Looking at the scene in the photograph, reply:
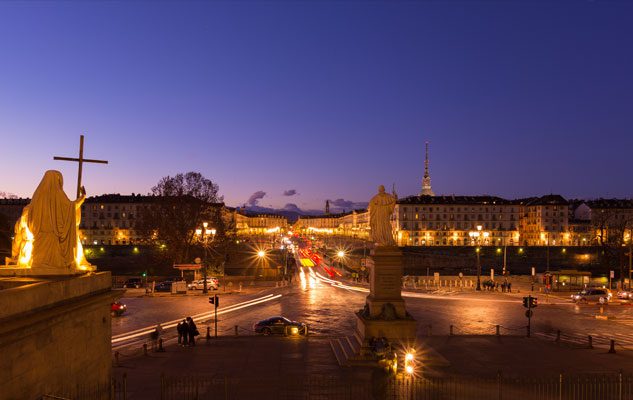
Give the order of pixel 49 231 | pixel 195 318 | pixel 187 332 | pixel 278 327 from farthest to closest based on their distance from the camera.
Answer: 1. pixel 195 318
2. pixel 278 327
3. pixel 187 332
4. pixel 49 231

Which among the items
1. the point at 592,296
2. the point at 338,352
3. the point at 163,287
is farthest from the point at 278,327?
the point at 592,296

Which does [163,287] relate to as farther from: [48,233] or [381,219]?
[48,233]

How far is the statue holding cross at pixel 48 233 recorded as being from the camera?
433 inches

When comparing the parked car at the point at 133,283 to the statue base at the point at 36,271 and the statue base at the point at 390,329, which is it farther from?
the statue base at the point at 36,271

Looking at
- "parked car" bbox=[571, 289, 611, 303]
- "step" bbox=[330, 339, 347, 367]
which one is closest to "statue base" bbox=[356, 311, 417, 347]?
"step" bbox=[330, 339, 347, 367]

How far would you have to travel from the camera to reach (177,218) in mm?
56688

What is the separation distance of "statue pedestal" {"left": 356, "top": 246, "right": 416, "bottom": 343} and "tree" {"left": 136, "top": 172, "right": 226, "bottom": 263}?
39779 millimetres

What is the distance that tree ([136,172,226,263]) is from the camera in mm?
56469

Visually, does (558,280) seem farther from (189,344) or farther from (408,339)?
(189,344)

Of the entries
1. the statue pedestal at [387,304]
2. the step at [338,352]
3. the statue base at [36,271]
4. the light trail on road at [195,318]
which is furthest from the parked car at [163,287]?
the statue base at [36,271]

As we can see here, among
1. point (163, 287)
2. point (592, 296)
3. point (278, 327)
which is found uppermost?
point (592, 296)

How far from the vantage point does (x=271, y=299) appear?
38.7 m

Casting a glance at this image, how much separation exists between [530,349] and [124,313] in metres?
23.3

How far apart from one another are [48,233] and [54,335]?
2.73 metres
